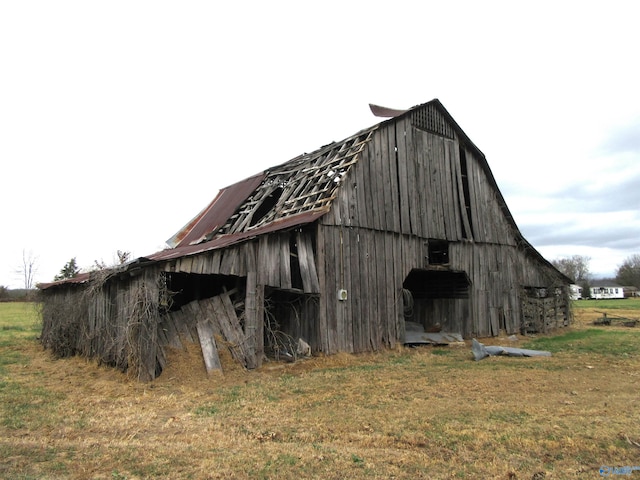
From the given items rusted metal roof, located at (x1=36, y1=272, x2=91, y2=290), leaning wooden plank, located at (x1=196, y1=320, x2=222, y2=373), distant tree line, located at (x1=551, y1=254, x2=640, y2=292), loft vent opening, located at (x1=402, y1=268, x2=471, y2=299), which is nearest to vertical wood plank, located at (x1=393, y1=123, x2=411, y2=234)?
loft vent opening, located at (x1=402, y1=268, x2=471, y2=299)

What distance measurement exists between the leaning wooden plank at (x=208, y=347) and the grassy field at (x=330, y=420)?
0.25 m

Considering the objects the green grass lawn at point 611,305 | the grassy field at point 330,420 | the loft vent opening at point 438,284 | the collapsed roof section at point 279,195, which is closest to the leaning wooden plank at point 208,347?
the grassy field at point 330,420

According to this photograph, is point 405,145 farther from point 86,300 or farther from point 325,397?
point 86,300

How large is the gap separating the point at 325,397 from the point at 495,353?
7325 mm

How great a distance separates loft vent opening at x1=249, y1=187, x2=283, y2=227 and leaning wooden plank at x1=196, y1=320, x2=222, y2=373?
7.19 m

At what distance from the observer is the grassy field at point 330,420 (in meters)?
5.47

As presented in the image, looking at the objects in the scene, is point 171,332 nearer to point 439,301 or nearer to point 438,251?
point 438,251

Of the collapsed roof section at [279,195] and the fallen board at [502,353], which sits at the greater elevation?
the collapsed roof section at [279,195]

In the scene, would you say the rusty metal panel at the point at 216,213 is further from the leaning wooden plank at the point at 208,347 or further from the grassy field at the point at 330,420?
the grassy field at the point at 330,420

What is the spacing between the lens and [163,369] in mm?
11617

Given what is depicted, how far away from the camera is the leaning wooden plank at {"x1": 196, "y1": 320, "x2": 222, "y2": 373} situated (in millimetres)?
11803

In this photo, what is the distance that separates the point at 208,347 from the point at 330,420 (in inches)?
216

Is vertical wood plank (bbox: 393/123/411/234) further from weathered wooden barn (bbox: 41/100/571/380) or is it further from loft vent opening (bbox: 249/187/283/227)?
loft vent opening (bbox: 249/187/283/227)

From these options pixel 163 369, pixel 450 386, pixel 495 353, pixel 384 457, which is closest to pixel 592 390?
pixel 450 386
